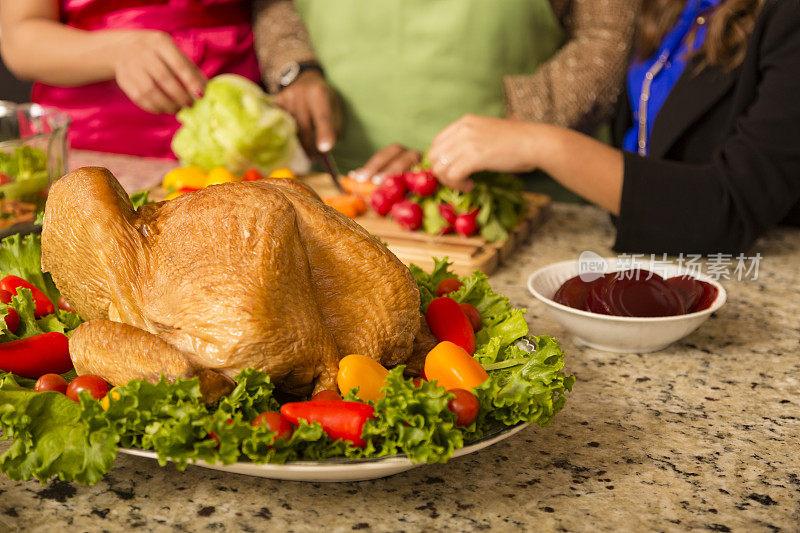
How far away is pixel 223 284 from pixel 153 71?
74.2 inches

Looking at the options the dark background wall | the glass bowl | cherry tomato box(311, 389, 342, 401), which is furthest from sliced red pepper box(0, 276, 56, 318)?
the dark background wall

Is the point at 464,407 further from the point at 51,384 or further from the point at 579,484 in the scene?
the point at 51,384

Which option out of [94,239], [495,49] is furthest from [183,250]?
[495,49]

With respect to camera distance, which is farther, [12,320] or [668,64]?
[668,64]

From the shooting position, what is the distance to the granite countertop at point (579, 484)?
1102 millimetres

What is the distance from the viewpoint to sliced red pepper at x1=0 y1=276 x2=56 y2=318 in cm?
146

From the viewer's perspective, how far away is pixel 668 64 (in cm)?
249

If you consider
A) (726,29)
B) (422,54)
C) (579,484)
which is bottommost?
(579,484)

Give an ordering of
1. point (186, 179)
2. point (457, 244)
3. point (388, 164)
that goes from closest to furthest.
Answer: point (457, 244)
point (186, 179)
point (388, 164)

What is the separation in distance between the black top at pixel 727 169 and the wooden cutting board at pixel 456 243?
1.03 feet

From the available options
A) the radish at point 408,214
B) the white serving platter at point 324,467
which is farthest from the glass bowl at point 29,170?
the white serving platter at point 324,467

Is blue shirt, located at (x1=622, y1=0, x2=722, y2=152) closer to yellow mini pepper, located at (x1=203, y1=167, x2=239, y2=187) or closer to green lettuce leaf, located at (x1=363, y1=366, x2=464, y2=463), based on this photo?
yellow mini pepper, located at (x1=203, y1=167, x2=239, y2=187)

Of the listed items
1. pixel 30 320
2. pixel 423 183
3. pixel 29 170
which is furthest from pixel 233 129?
pixel 30 320

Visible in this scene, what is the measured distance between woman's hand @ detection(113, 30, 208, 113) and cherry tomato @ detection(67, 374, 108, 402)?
1.89 meters
